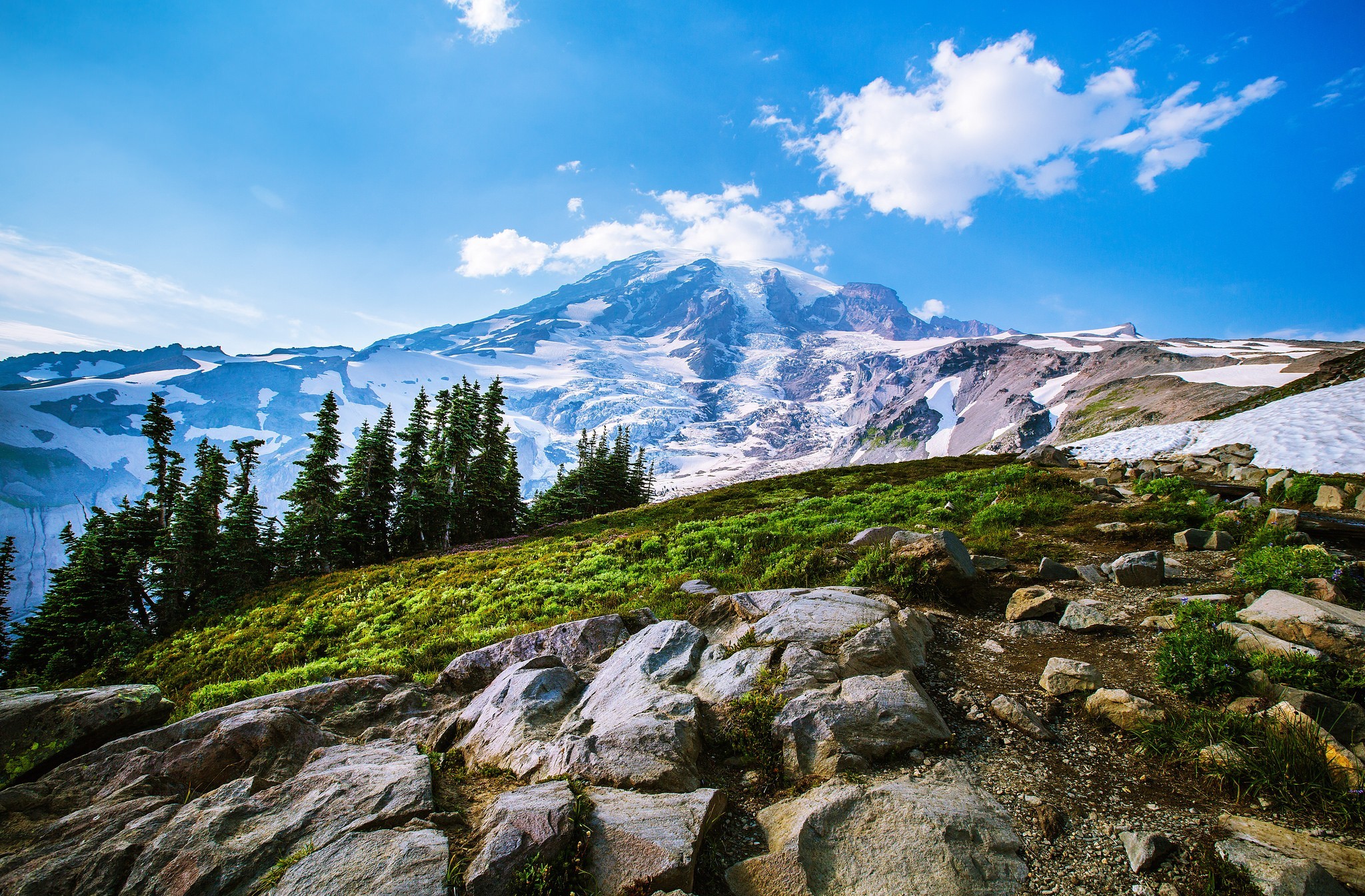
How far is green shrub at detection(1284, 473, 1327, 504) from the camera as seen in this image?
12.2 metres

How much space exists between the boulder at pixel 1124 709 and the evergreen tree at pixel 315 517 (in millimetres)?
39625

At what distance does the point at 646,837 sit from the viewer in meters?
3.88

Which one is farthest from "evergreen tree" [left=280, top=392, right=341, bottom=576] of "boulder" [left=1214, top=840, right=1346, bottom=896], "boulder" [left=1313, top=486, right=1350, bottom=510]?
"boulder" [left=1313, top=486, right=1350, bottom=510]

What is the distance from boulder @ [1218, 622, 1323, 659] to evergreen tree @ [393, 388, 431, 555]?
41487mm

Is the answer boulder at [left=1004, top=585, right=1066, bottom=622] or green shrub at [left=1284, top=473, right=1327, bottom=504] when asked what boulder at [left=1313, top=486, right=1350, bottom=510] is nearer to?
green shrub at [left=1284, top=473, right=1327, bottom=504]

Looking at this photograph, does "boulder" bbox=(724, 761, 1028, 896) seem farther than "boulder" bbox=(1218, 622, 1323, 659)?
No

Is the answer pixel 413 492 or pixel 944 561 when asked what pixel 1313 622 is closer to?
pixel 944 561

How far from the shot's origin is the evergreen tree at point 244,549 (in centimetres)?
3069

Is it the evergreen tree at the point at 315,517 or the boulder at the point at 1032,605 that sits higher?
the boulder at the point at 1032,605

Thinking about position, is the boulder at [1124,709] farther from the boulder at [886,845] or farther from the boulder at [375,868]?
the boulder at [375,868]

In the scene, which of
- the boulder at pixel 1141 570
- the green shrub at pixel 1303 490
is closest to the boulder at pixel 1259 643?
the boulder at pixel 1141 570

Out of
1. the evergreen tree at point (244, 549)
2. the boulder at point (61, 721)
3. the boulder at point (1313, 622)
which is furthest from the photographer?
the evergreen tree at point (244, 549)

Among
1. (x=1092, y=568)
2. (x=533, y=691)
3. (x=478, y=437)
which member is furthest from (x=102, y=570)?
(x=1092, y=568)

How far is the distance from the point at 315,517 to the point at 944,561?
130ft
